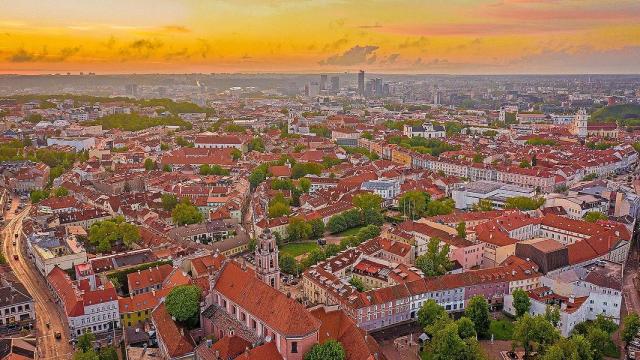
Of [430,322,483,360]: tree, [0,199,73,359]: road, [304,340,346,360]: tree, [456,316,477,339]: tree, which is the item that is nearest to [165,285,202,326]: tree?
[0,199,73,359]: road

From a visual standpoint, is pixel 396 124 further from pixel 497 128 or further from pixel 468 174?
pixel 468 174

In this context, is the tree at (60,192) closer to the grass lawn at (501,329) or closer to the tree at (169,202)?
the tree at (169,202)

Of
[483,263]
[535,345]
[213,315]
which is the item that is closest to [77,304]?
[213,315]

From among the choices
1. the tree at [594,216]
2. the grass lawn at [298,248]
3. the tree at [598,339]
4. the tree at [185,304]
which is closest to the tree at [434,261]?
the grass lawn at [298,248]

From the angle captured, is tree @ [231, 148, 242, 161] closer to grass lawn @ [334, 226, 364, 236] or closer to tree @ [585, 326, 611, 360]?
grass lawn @ [334, 226, 364, 236]

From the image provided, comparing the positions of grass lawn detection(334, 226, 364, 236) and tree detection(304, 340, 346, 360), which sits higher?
tree detection(304, 340, 346, 360)

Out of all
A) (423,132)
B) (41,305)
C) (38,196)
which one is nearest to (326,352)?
(41,305)

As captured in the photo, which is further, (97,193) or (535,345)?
(97,193)
